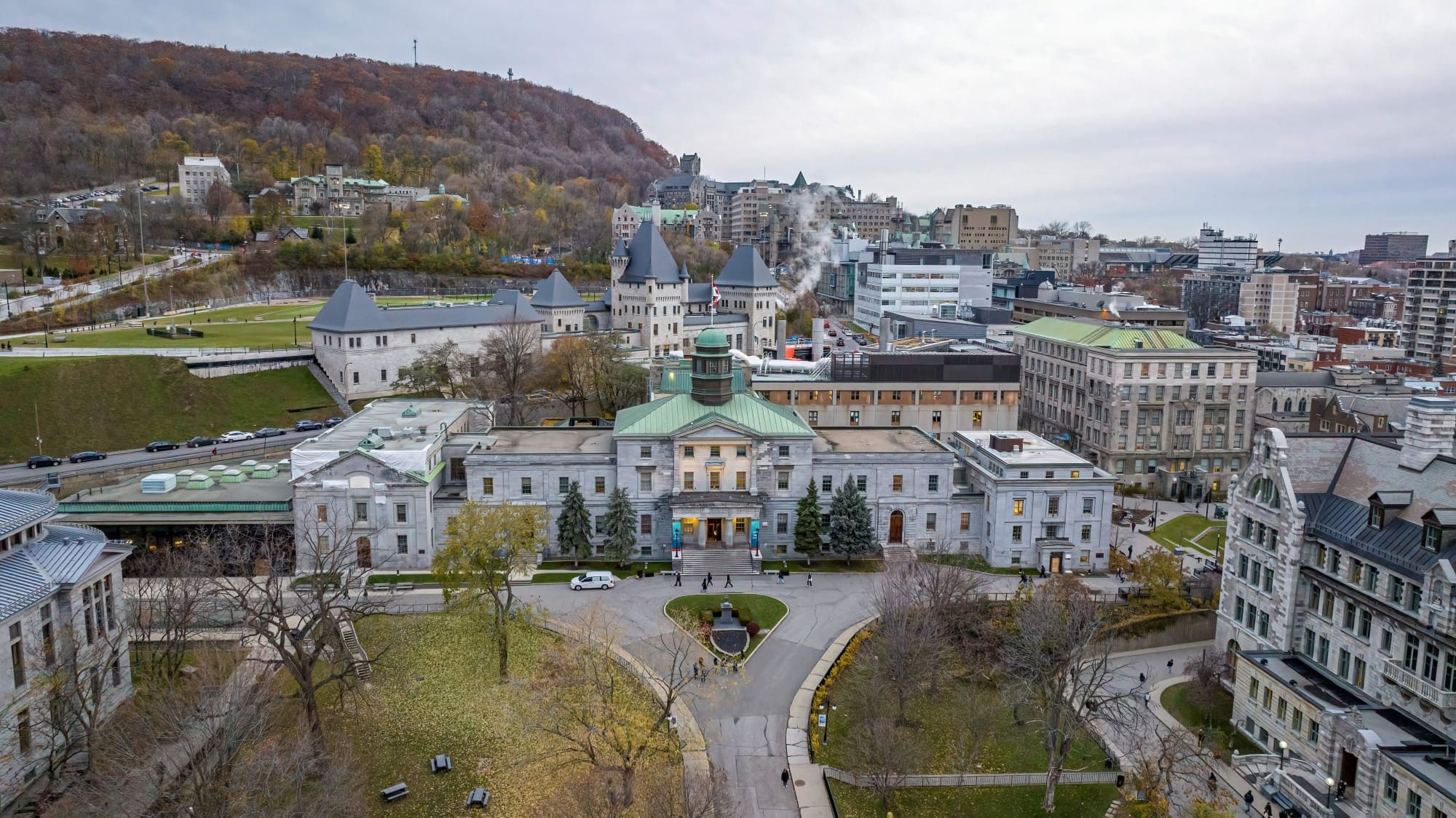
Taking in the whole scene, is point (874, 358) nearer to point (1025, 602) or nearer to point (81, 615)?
point (1025, 602)

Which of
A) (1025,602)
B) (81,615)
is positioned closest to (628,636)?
(1025,602)

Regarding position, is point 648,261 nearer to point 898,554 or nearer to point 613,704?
point 898,554

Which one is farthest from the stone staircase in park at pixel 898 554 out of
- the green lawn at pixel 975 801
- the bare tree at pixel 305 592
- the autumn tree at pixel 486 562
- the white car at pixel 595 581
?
the bare tree at pixel 305 592

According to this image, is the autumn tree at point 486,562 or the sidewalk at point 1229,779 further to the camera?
the autumn tree at point 486,562

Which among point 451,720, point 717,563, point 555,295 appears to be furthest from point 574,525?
point 555,295

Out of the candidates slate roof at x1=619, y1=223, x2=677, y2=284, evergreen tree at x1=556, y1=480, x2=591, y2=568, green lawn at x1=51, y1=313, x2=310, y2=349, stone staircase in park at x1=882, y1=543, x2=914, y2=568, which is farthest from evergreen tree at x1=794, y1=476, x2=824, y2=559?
green lawn at x1=51, y1=313, x2=310, y2=349

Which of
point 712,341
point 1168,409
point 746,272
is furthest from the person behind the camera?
point 746,272

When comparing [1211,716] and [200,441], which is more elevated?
[200,441]

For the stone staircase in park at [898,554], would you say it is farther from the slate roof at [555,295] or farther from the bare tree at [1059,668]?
the slate roof at [555,295]
